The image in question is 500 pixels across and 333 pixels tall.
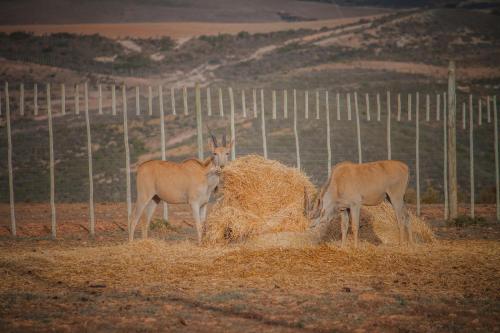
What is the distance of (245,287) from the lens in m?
11.4

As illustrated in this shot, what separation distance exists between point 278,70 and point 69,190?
4773 centimetres

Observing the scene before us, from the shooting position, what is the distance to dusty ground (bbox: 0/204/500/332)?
364 inches

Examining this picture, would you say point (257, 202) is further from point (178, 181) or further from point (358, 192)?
point (358, 192)

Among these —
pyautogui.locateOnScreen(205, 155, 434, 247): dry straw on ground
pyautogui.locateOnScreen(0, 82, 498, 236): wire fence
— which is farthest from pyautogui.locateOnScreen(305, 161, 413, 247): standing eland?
pyautogui.locateOnScreen(0, 82, 498, 236): wire fence

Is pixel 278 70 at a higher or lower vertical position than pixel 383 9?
lower

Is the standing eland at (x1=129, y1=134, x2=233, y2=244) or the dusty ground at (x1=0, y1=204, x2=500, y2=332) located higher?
the standing eland at (x1=129, y1=134, x2=233, y2=244)

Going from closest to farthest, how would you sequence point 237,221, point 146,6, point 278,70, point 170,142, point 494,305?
point 494,305
point 237,221
point 170,142
point 278,70
point 146,6

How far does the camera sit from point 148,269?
42.6 feet

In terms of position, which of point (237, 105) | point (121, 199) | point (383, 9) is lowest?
point (121, 199)

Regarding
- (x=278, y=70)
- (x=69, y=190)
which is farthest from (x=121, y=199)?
(x=278, y=70)

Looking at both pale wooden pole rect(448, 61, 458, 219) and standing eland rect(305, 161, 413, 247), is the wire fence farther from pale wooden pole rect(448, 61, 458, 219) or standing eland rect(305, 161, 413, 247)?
standing eland rect(305, 161, 413, 247)

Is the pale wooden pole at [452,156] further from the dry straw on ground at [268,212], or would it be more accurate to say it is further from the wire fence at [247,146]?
the wire fence at [247,146]

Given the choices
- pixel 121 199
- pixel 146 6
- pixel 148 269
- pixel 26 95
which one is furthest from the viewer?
pixel 146 6

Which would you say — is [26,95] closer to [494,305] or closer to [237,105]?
[237,105]
